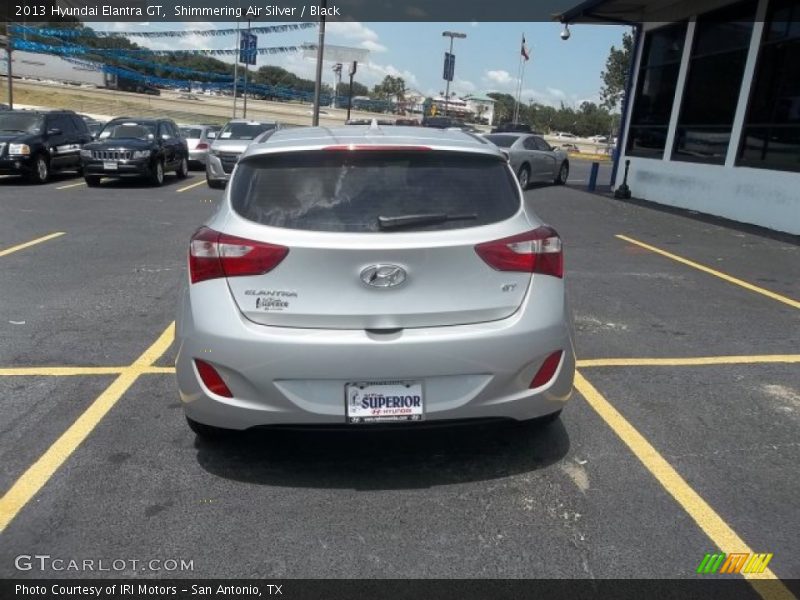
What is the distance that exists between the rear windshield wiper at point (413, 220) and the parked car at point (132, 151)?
13808mm

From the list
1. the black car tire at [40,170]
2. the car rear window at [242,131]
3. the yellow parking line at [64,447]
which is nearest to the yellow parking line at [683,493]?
the yellow parking line at [64,447]

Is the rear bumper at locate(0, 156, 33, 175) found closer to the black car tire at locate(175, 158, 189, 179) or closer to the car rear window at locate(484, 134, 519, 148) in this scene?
the black car tire at locate(175, 158, 189, 179)

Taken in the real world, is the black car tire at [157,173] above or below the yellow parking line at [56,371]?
above

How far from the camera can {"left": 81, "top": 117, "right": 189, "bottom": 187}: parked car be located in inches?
587

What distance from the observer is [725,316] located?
20.0 feet

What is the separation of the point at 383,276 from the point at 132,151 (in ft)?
46.4

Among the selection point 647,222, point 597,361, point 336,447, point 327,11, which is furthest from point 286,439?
point 327,11

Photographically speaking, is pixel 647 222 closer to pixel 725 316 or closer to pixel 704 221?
pixel 704 221

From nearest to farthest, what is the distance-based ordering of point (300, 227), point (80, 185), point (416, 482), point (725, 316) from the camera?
point (300, 227) < point (416, 482) < point (725, 316) < point (80, 185)

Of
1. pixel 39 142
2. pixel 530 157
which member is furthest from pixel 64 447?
pixel 530 157

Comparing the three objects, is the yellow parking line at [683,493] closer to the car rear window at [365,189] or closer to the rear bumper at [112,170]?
the car rear window at [365,189]

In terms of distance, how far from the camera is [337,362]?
9.07 feet

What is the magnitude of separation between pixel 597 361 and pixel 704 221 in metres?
9.41

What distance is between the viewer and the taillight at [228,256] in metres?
2.83
